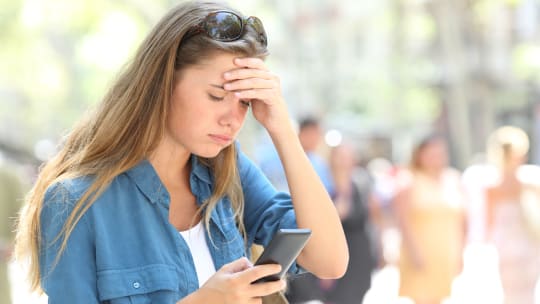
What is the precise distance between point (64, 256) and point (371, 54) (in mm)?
18052

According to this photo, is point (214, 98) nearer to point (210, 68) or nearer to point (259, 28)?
point (210, 68)

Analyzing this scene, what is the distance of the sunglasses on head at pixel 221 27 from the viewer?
2.65m

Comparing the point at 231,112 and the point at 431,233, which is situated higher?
the point at 231,112

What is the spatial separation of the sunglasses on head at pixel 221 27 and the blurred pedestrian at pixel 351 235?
18.5ft

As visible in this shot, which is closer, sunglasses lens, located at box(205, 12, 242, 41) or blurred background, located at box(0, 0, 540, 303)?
sunglasses lens, located at box(205, 12, 242, 41)

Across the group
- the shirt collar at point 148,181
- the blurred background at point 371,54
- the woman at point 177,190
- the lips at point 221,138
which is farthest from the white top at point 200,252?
the blurred background at point 371,54

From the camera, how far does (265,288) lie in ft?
7.91

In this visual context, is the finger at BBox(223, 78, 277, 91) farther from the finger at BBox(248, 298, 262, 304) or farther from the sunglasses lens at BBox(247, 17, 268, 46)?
the finger at BBox(248, 298, 262, 304)

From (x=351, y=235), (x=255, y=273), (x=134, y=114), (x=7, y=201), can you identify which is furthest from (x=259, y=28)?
(x=351, y=235)

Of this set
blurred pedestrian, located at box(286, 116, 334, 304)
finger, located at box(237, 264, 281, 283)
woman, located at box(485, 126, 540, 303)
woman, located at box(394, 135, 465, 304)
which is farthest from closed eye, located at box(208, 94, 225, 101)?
woman, located at box(485, 126, 540, 303)

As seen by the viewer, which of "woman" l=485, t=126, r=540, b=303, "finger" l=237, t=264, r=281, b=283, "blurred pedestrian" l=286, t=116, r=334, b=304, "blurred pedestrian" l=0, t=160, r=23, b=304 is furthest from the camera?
"woman" l=485, t=126, r=540, b=303

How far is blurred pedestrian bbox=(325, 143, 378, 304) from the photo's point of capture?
8297mm

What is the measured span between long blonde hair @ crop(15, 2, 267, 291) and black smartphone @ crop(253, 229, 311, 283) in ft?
1.04

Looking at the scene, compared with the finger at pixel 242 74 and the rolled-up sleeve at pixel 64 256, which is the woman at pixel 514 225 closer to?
the finger at pixel 242 74
